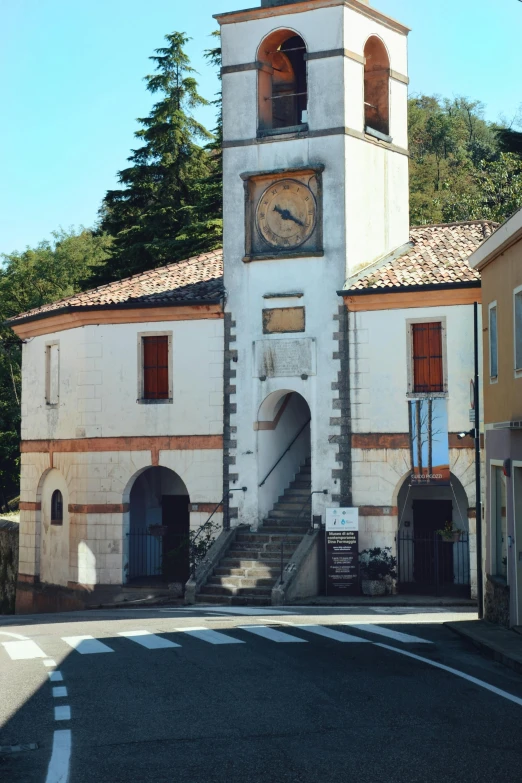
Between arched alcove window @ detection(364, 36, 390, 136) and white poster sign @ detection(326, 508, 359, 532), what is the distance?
10.4 meters

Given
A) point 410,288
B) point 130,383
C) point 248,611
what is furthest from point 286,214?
point 248,611

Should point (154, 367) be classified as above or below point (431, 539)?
above

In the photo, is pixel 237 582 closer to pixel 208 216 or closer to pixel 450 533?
pixel 450 533

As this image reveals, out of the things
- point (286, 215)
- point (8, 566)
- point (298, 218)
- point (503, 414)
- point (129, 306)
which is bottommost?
point (8, 566)

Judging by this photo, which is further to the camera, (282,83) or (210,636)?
(282,83)

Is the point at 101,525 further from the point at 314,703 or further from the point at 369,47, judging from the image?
the point at 314,703

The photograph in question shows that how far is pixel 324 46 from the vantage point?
2978cm

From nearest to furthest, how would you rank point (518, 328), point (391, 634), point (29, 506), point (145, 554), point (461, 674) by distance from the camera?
point (461, 674) < point (391, 634) < point (518, 328) < point (145, 554) < point (29, 506)

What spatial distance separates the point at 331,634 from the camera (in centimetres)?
1812

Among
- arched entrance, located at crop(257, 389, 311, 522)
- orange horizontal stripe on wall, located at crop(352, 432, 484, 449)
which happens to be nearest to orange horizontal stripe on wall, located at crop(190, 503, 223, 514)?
arched entrance, located at crop(257, 389, 311, 522)

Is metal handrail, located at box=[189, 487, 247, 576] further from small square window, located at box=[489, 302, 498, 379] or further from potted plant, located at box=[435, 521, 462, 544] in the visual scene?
small square window, located at box=[489, 302, 498, 379]

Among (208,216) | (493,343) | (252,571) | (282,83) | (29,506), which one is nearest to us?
(493,343)

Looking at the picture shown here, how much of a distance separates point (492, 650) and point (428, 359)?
13.3m

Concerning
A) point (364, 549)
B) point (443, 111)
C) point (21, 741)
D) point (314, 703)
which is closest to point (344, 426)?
point (364, 549)
